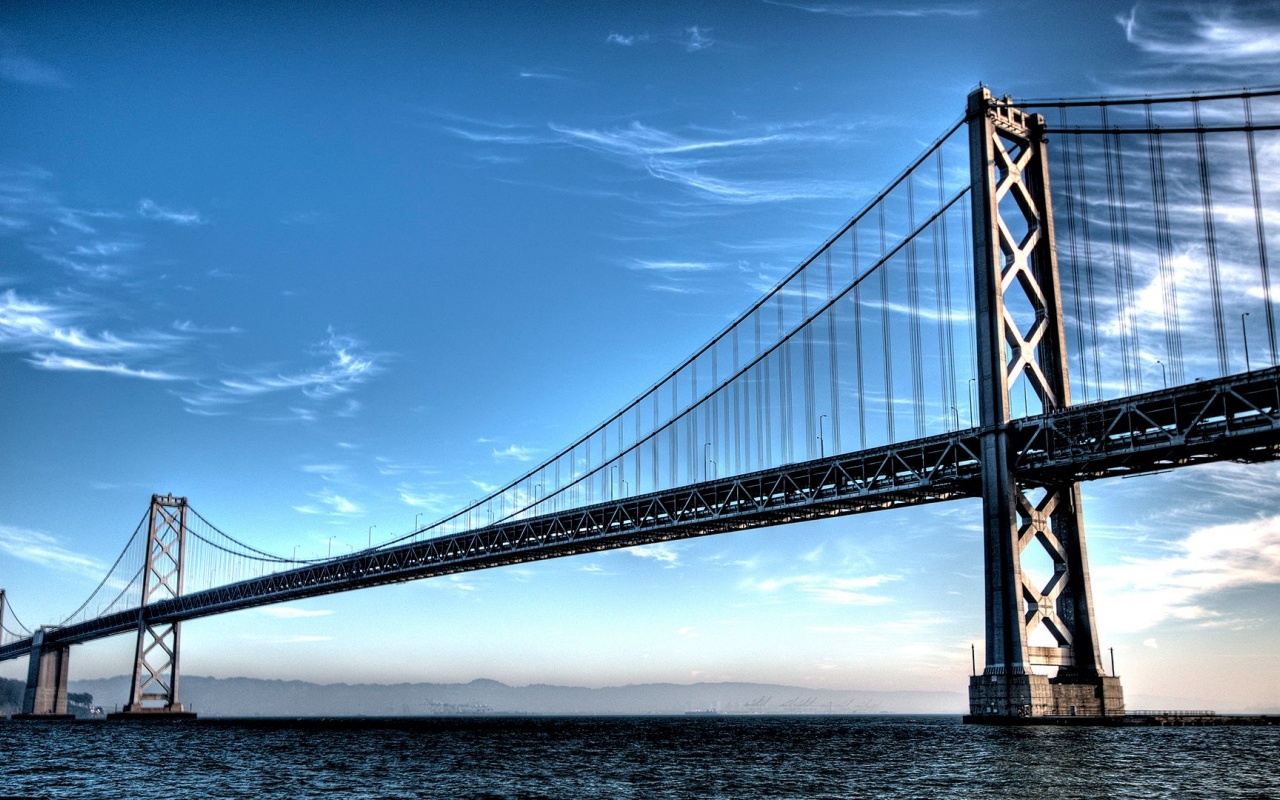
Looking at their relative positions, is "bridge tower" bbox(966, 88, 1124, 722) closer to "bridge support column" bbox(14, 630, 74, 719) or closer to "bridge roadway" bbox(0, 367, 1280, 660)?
"bridge roadway" bbox(0, 367, 1280, 660)

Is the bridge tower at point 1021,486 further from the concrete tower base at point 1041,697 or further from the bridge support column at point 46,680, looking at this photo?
the bridge support column at point 46,680

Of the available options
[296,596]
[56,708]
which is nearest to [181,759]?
[296,596]

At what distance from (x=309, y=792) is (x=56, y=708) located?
103 meters

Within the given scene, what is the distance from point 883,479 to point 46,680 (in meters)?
102

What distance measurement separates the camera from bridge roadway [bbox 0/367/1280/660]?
38562 millimetres

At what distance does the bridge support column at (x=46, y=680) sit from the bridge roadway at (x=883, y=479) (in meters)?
44.0

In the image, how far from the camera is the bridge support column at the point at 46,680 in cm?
11525

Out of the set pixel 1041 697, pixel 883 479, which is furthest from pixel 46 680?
pixel 1041 697

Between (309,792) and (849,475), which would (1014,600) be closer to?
(849,475)

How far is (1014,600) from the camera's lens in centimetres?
4238

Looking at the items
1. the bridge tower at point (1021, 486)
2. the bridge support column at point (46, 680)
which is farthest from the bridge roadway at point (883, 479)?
the bridge support column at point (46, 680)

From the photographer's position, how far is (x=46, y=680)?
11775cm

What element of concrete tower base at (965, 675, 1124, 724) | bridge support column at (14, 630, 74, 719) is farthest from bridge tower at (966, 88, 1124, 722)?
bridge support column at (14, 630, 74, 719)

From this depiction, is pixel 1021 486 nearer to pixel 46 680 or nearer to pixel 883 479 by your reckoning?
pixel 883 479
